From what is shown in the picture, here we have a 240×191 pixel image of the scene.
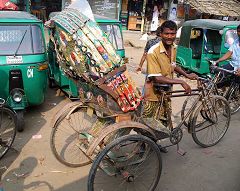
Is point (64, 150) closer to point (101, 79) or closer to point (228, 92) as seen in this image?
point (101, 79)

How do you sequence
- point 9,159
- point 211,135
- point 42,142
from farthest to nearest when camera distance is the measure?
1. point 211,135
2. point 42,142
3. point 9,159

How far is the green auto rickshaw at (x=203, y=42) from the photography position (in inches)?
329

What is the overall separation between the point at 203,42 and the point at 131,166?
669cm

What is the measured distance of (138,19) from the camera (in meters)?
16.8

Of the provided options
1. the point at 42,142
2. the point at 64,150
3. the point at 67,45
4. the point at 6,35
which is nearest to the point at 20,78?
the point at 6,35

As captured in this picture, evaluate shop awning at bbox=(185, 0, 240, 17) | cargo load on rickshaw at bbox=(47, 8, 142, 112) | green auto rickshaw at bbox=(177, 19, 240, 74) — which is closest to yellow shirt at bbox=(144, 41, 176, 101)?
cargo load on rickshaw at bbox=(47, 8, 142, 112)

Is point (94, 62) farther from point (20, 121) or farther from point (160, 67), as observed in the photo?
point (20, 121)

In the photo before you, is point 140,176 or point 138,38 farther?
point 138,38

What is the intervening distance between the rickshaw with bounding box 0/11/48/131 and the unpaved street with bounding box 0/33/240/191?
21.2 inches

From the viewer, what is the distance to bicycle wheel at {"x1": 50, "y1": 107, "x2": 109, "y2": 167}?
3.79 m

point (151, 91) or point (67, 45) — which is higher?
point (67, 45)

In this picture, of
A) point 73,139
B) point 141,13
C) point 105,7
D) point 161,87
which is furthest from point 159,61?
point 141,13

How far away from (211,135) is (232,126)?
900 mm

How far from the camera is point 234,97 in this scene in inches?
246
